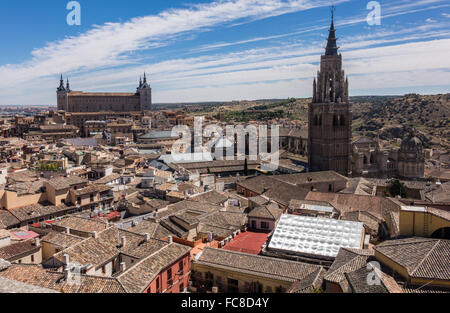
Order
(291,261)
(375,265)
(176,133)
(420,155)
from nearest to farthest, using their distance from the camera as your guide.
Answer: (375,265), (291,261), (420,155), (176,133)

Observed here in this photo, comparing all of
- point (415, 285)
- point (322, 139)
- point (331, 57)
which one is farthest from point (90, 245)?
point (331, 57)

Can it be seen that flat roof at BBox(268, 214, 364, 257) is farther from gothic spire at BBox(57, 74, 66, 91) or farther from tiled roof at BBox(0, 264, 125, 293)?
gothic spire at BBox(57, 74, 66, 91)

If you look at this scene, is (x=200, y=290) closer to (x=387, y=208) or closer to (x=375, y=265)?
(x=375, y=265)

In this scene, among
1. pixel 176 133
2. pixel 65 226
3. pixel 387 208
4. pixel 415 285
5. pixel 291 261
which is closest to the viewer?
pixel 415 285

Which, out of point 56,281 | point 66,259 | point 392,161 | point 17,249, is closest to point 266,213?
point 66,259

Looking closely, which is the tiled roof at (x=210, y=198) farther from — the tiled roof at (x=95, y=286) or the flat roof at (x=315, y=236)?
the tiled roof at (x=95, y=286)

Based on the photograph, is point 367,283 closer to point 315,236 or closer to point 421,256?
point 421,256
